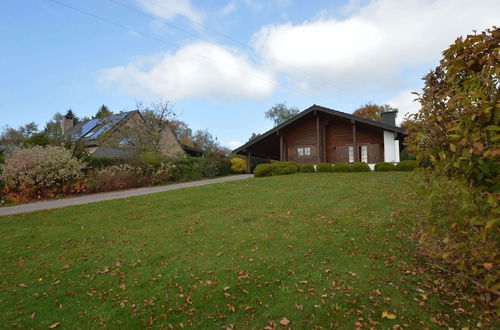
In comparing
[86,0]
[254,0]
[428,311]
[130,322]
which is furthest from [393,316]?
[86,0]

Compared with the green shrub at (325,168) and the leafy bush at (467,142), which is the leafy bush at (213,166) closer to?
the green shrub at (325,168)

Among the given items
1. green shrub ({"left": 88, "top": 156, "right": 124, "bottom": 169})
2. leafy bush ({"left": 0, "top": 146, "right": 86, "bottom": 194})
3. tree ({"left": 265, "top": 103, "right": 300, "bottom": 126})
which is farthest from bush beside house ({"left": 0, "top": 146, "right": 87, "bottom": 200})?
tree ({"left": 265, "top": 103, "right": 300, "bottom": 126})

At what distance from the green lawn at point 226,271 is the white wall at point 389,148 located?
13.6m

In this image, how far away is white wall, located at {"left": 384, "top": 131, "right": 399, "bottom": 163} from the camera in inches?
808

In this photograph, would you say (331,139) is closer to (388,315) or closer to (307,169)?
(307,169)

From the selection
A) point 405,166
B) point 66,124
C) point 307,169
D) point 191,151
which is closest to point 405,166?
point 405,166

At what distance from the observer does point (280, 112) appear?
59.8m

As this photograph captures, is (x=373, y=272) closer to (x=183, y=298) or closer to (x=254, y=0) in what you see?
(x=183, y=298)

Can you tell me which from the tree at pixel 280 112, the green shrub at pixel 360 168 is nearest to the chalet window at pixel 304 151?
the green shrub at pixel 360 168

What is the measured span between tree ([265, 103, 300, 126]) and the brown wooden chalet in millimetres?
34586

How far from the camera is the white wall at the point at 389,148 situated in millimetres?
20516

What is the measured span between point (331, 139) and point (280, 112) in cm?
3741

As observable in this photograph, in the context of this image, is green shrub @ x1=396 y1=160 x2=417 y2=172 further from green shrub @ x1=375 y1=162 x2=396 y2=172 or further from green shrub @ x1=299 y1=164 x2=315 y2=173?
green shrub @ x1=299 y1=164 x2=315 y2=173

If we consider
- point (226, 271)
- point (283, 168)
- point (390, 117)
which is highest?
point (390, 117)
